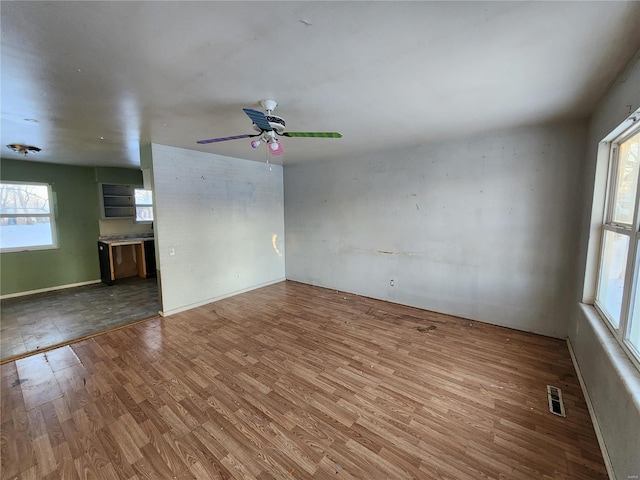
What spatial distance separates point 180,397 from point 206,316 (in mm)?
1792

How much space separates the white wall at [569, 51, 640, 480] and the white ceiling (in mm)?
201

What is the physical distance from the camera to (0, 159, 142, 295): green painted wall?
483cm

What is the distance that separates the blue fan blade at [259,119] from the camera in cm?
199

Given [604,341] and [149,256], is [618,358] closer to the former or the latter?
[604,341]

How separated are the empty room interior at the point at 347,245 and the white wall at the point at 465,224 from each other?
0.03 meters

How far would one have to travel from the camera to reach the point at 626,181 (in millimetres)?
2084

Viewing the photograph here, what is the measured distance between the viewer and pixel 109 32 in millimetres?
1380

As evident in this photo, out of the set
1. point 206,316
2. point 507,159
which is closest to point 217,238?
point 206,316

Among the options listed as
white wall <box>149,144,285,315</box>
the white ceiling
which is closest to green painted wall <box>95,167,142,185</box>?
white wall <box>149,144,285,315</box>

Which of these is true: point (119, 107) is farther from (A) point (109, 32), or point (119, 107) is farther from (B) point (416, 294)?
(B) point (416, 294)

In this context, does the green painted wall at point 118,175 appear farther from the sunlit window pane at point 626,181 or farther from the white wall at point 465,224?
the sunlit window pane at point 626,181

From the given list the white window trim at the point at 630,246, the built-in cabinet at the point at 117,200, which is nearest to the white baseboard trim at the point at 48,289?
the built-in cabinet at the point at 117,200

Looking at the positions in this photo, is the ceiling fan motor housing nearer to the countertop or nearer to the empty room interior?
the empty room interior

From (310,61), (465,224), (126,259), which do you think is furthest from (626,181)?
(126,259)
